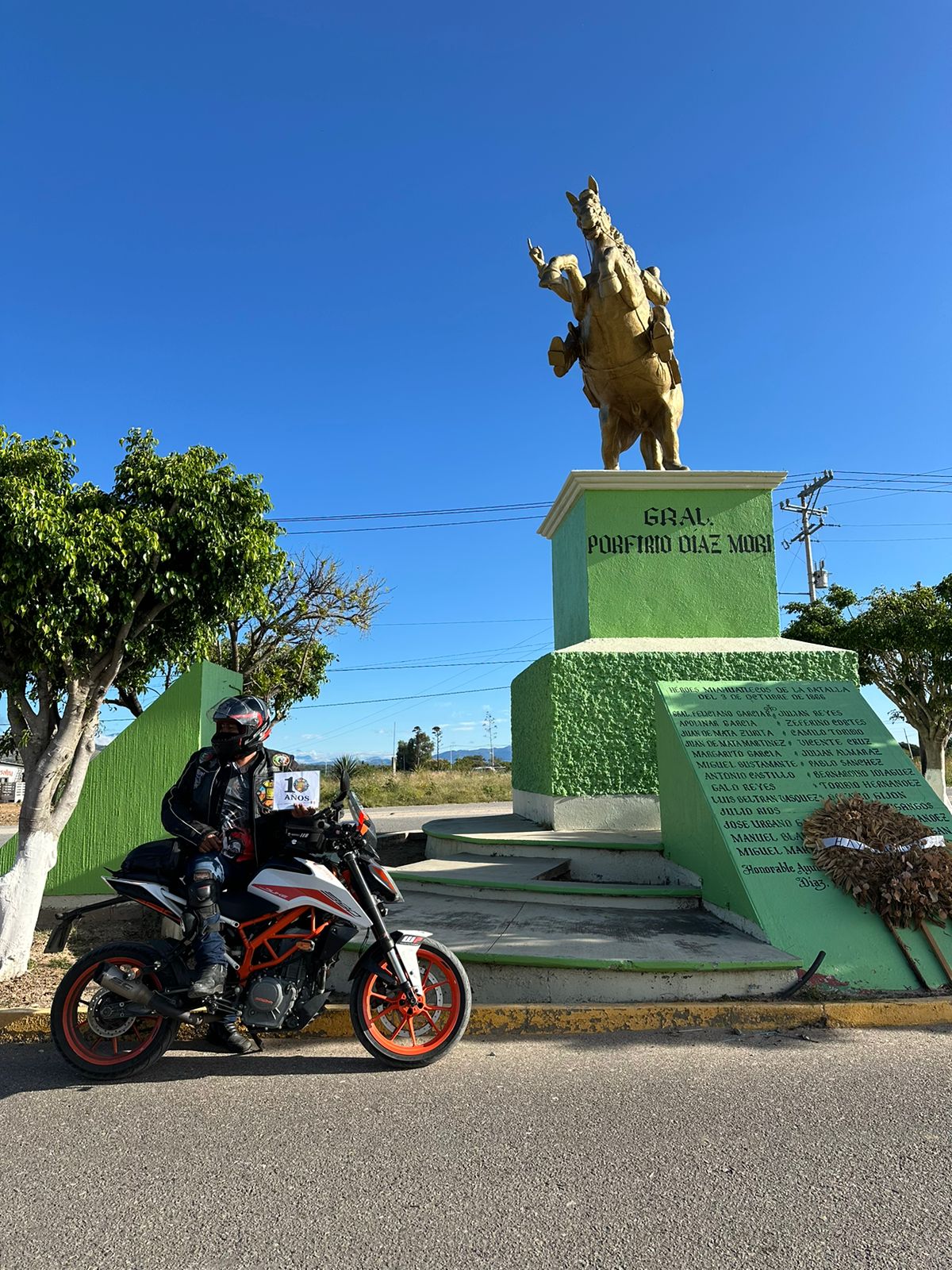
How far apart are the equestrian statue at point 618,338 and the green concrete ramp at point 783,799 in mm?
3320

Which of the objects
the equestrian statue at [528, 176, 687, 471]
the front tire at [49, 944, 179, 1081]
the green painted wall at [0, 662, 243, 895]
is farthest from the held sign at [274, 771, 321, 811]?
the equestrian statue at [528, 176, 687, 471]

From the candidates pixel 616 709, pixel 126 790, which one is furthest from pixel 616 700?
pixel 126 790

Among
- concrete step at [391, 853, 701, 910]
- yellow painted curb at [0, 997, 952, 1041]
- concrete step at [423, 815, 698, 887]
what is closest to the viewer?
yellow painted curb at [0, 997, 952, 1041]

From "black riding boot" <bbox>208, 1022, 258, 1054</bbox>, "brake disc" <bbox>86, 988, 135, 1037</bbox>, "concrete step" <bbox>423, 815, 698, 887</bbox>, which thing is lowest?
"black riding boot" <bbox>208, 1022, 258, 1054</bbox>

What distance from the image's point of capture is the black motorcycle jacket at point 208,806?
3.74m

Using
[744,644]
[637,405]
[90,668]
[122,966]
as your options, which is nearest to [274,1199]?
[122,966]

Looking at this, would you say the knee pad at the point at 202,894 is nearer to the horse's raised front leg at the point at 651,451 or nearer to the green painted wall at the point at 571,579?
the green painted wall at the point at 571,579

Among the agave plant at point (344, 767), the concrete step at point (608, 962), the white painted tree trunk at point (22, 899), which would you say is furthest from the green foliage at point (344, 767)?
the white painted tree trunk at point (22, 899)

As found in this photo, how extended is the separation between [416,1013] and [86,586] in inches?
139

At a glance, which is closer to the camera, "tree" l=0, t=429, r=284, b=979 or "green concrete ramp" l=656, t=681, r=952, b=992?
"green concrete ramp" l=656, t=681, r=952, b=992

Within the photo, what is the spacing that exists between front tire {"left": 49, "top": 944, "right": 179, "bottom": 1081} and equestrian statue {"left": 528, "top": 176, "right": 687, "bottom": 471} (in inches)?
283

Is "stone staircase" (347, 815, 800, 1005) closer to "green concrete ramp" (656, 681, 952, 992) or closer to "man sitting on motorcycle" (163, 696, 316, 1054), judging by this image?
"green concrete ramp" (656, 681, 952, 992)

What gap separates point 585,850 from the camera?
272 inches

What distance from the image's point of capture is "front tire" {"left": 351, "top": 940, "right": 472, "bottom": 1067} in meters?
3.64
